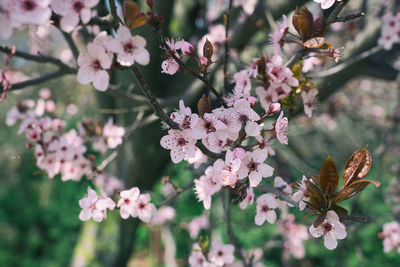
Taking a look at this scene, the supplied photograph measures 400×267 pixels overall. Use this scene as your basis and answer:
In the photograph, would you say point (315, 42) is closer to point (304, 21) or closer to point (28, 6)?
point (304, 21)

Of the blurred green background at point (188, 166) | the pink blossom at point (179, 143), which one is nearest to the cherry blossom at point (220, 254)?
the blurred green background at point (188, 166)

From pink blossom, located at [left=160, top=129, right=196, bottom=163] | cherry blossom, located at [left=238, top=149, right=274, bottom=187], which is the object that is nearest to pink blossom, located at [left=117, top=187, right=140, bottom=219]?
pink blossom, located at [left=160, top=129, right=196, bottom=163]

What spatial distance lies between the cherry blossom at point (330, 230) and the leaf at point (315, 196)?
0.02 meters

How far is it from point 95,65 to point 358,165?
65 cm

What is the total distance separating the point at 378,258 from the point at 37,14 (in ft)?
16.4

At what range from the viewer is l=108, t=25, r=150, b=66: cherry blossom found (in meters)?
0.64

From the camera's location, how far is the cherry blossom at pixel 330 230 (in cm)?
77

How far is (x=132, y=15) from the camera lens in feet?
2.17

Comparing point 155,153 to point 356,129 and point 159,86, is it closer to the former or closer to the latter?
point 159,86

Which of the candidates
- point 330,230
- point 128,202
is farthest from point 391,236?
point 128,202

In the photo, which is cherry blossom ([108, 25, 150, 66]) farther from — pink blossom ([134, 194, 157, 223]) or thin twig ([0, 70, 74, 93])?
thin twig ([0, 70, 74, 93])

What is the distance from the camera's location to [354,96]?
4668 millimetres

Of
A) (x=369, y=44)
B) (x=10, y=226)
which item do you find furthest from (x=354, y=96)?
(x=10, y=226)

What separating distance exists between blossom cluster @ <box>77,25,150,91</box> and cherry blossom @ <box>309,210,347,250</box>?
55 centimetres
